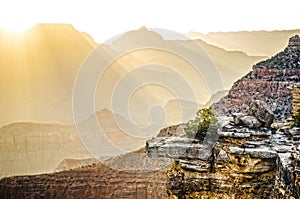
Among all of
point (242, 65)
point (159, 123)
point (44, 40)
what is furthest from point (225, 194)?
point (44, 40)

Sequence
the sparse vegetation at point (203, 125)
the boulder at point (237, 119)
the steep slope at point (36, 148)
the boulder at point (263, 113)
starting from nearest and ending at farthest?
the boulder at point (263, 113), the boulder at point (237, 119), the sparse vegetation at point (203, 125), the steep slope at point (36, 148)

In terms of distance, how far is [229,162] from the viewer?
1108 cm

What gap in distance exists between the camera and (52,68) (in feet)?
231

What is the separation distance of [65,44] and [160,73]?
32.5 meters

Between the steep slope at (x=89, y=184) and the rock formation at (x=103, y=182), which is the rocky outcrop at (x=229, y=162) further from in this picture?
the rock formation at (x=103, y=182)

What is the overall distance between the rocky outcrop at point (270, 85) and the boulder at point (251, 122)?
1230 cm

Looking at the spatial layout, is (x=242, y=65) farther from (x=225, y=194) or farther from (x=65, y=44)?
(x=225, y=194)

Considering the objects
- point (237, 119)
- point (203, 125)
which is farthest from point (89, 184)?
point (237, 119)

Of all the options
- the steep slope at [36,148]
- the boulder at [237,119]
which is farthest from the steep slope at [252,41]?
the boulder at [237,119]

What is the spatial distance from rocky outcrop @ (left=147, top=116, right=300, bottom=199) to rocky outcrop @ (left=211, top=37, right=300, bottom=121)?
41.7ft

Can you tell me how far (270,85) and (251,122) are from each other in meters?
16.1

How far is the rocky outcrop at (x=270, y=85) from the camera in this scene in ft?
83.9

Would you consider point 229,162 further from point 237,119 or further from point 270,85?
point 270,85

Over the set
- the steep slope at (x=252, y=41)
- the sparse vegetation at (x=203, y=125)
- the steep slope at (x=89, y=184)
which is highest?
the steep slope at (x=252, y=41)
